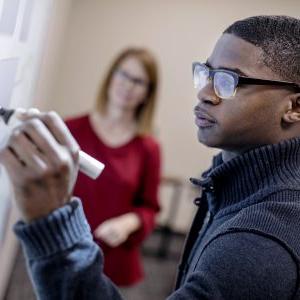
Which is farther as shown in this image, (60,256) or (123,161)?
(123,161)

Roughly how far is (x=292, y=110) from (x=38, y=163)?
21.2 inches

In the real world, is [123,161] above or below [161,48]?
below

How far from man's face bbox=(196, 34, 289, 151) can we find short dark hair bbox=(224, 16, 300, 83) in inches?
0.6

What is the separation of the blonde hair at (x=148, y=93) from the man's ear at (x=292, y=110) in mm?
868

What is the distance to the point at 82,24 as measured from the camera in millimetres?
3102

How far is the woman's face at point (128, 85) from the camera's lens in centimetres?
162

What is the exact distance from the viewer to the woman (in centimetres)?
145

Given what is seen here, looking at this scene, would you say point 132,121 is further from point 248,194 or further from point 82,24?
point 82,24

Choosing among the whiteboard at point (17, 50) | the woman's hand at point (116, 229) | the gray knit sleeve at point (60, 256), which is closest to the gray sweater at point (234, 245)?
the gray knit sleeve at point (60, 256)

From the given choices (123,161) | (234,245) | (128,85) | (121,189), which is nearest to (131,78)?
(128,85)

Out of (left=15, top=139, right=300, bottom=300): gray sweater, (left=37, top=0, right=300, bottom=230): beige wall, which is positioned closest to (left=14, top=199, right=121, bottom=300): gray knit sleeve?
(left=15, top=139, right=300, bottom=300): gray sweater

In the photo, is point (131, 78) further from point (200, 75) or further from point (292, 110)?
point (292, 110)

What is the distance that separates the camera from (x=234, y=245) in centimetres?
63

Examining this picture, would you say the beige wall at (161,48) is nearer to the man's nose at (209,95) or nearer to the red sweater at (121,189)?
the red sweater at (121,189)
